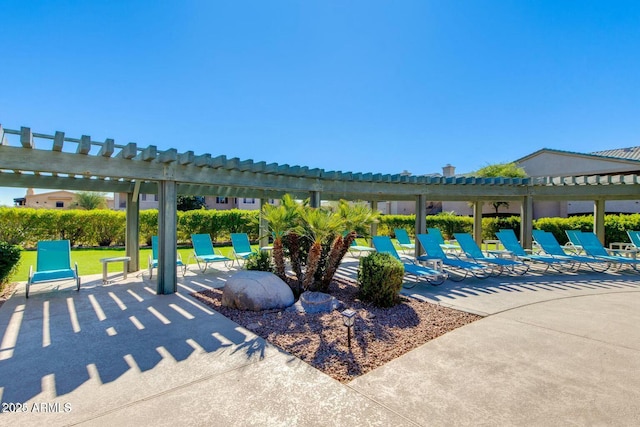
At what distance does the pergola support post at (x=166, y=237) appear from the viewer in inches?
270

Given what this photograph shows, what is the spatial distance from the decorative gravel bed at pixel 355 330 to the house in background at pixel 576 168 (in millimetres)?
22305

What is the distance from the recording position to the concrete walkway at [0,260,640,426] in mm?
2602

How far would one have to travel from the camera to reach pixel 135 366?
346 cm

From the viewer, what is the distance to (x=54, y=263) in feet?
23.8

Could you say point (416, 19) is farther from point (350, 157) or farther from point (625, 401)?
point (350, 157)

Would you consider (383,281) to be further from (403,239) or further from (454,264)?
(403,239)

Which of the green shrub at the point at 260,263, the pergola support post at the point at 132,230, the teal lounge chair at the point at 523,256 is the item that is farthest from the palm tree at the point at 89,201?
the teal lounge chair at the point at 523,256

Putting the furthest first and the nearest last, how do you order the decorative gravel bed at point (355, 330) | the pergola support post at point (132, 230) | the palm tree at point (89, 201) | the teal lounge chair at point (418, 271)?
the palm tree at point (89, 201) < the pergola support post at point (132, 230) < the teal lounge chair at point (418, 271) < the decorative gravel bed at point (355, 330)

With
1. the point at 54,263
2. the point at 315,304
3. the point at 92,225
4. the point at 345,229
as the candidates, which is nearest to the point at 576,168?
the point at 345,229

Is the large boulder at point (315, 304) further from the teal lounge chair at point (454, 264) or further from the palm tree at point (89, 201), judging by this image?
the palm tree at point (89, 201)

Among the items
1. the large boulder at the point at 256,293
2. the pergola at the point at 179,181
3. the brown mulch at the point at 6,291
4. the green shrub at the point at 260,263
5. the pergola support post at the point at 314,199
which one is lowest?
the brown mulch at the point at 6,291

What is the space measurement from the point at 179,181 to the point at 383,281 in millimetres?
5067

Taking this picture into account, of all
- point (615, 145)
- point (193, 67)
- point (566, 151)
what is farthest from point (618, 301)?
point (615, 145)

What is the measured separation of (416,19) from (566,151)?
20257mm
